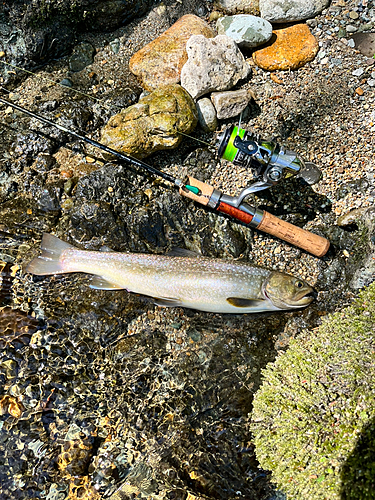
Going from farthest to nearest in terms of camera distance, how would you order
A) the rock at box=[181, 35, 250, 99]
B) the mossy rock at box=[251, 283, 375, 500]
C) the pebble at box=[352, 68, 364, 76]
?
the pebble at box=[352, 68, 364, 76], the rock at box=[181, 35, 250, 99], the mossy rock at box=[251, 283, 375, 500]

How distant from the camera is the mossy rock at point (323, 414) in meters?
3.55

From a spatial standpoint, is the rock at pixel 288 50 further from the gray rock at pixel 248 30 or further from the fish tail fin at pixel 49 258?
the fish tail fin at pixel 49 258

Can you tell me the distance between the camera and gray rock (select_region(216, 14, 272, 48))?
18.0 ft

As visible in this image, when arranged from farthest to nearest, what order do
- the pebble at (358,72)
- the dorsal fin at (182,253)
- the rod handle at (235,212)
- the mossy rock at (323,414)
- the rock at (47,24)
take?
the rock at (47,24) < the pebble at (358,72) < the dorsal fin at (182,253) < the rod handle at (235,212) < the mossy rock at (323,414)

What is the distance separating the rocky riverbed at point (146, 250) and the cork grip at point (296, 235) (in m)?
0.29

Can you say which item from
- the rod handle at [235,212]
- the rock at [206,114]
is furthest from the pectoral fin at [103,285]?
the rock at [206,114]

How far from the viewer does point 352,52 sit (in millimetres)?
5426

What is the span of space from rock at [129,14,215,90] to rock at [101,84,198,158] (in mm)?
544

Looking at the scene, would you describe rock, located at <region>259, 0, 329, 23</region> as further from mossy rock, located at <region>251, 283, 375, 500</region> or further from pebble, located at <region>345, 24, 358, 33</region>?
mossy rock, located at <region>251, 283, 375, 500</region>

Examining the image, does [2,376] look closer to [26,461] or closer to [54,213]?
[26,461]

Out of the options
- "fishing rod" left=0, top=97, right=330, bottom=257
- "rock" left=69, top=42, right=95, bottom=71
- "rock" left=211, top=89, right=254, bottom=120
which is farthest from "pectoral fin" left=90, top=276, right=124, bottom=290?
"rock" left=69, top=42, right=95, bottom=71

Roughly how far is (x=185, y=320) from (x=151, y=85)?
129 inches

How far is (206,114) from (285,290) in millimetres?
2516

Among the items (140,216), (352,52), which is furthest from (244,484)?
(352,52)
